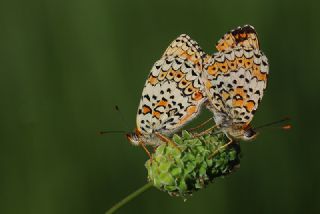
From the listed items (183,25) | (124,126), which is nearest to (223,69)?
(124,126)

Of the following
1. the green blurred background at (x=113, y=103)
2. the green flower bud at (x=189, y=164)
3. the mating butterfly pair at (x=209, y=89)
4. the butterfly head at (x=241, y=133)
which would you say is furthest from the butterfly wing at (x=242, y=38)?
the green blurred background at (x=113, y=103)

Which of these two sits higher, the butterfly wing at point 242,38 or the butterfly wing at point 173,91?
the butterfly wing at point 242,38

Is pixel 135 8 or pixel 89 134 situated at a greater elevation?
pixel 135 8

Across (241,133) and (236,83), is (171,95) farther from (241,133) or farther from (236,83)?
(241,133)

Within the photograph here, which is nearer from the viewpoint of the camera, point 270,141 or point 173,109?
point 173,109

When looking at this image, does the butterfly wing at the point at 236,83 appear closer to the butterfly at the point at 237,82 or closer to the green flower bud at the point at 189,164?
the butterfly at the point at 237,82

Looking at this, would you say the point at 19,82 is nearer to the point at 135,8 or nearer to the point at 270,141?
the point at 135,8

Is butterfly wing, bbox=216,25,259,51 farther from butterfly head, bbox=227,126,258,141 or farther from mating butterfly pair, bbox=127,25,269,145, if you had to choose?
butterfly head, bbox=227,126,258,141
